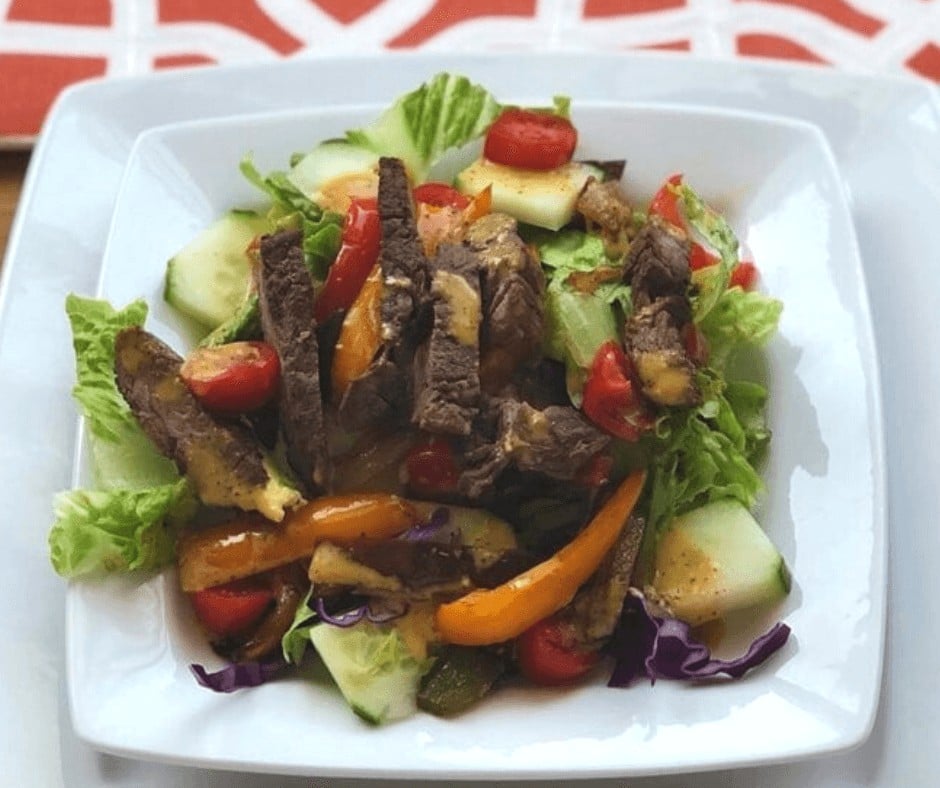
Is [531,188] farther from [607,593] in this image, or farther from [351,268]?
[607,593]

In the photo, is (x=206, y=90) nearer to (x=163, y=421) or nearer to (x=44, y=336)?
(x=44, y=336)

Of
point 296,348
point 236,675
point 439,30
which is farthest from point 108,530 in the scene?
point 439,30

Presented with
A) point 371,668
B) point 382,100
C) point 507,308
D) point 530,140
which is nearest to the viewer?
point 371,668

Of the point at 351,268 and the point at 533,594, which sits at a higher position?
the point at 351,268

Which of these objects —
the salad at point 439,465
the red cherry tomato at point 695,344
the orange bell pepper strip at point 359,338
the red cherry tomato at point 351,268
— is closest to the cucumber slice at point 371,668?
the salad at point 439,465

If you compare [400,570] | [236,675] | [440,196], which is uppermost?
[440,196]

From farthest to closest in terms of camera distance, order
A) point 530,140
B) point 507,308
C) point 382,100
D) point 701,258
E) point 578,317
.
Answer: point 382,100 → point 530,140 → point 701,258 → point 578,317 → point 507,308
